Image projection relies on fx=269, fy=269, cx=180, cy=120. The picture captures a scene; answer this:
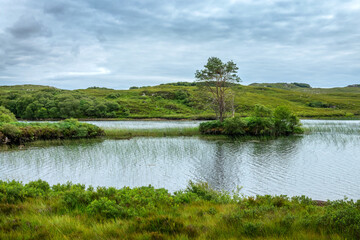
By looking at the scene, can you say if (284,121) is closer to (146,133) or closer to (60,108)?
(146,133)

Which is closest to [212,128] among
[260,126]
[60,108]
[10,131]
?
[260,126]

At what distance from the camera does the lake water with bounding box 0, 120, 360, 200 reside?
1623 cm

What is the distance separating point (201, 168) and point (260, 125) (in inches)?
1142

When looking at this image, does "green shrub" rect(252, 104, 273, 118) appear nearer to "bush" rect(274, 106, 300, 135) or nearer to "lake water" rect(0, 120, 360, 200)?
"bush" rect(274, 106, 300, 135)

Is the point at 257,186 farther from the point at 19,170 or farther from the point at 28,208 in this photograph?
the point at 19,170

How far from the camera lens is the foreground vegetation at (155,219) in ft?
17.7

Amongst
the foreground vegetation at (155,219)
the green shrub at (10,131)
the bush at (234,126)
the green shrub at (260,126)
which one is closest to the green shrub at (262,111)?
the green shrub at (260,126)

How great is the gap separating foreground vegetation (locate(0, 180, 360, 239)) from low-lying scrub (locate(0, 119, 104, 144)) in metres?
30.1

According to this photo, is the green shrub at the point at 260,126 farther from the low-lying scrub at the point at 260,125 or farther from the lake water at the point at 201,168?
the lake water at the point at 201,168

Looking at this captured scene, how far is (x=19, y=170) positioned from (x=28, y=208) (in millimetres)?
14306

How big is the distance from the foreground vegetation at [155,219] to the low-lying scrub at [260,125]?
126 ft

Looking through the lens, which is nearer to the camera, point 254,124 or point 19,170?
point 19,170

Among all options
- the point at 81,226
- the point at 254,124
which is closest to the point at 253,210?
the point at 81,226

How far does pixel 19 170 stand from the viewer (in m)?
19.2
